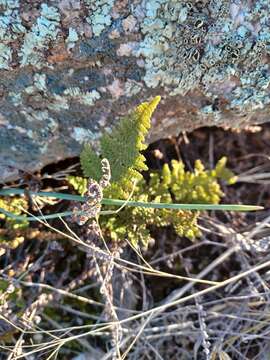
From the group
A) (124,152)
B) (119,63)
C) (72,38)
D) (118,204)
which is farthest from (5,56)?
(118,204)

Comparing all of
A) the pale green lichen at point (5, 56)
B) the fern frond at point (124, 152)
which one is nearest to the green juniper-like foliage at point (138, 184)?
the fern frond at point (124, 152)

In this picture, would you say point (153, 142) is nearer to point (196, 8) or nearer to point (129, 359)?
point (196, 8)

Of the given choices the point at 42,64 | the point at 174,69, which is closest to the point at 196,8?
the point at 174,69

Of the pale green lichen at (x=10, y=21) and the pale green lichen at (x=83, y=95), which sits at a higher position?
the pale green lichen at (x=10, y=21)

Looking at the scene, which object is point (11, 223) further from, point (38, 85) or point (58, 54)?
point (58, 54)

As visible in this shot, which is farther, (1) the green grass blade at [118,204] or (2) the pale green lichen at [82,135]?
(2) the pale green lichen at [82,135]

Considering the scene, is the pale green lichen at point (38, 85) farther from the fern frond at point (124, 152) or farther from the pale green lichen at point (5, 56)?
the fern frond at point (124, 152)
